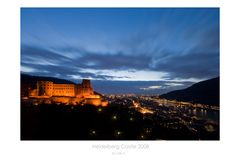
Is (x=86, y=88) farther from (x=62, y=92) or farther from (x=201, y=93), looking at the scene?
(x=201, y=93)

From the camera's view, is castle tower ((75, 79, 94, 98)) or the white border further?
castle tower ((75, 79, 94, 98))

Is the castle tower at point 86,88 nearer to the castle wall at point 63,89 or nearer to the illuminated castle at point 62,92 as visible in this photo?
the illuminated castle at point 62,92

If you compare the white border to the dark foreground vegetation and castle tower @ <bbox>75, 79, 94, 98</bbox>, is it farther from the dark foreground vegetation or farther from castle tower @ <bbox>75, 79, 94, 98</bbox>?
castle tower @ <bbox>75, 79, 94, 98</bbox>

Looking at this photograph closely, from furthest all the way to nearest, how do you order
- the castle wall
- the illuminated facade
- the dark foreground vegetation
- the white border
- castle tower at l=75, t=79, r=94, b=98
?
the castle wall → the illuminated facade → castle tower at l=75, t=79, r=94, b=98 → the dark foreground vegetation → the white border

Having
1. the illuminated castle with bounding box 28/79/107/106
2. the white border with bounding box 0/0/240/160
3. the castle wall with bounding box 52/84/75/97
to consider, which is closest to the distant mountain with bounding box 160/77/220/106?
the white border with bounding box 0/0/240/160

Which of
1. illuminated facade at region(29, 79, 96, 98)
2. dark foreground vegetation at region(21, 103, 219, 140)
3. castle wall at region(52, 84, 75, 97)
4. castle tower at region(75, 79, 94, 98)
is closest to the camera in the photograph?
dark foreground vegetation at region(21, 103, 219, 140)
